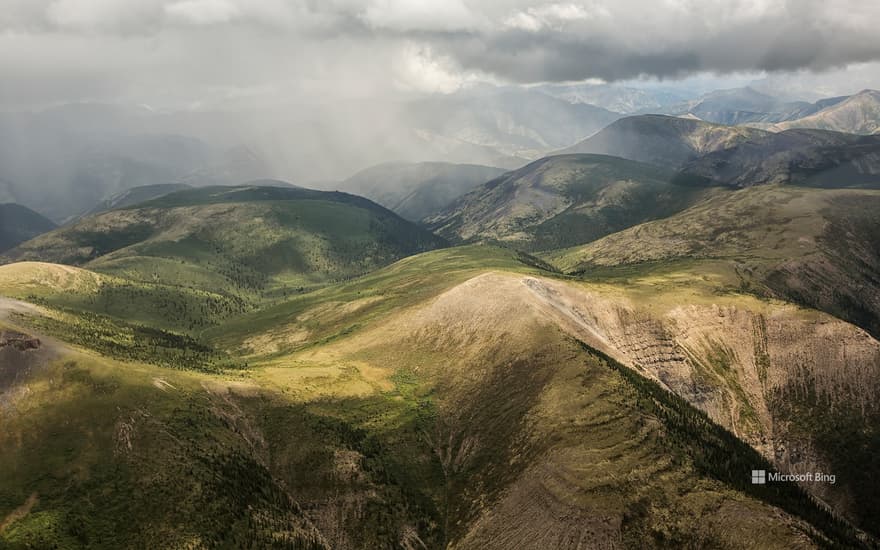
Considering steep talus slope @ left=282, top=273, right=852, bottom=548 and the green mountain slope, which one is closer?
steep talus slope @ left=282, top=273, right=852, bottom=548

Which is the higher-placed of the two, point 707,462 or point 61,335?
point 61,335

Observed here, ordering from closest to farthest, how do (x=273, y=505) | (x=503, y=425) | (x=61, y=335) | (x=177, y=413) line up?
(x=273, y=505)
(x=177, y=413)
(x=503, y=425)
(x=61, y=335)

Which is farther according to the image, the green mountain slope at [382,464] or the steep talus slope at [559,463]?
the green mountain slope at [382,464]

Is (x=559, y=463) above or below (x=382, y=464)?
above

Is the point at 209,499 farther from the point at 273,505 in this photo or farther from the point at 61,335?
the point at 61,335

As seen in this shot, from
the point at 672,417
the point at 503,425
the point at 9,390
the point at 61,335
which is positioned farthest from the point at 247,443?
the point at 672,417

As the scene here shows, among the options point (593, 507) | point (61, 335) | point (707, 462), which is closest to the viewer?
point (593, 507)

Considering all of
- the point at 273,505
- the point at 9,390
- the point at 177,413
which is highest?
the point at 9,390

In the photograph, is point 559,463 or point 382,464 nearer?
point 559,463
